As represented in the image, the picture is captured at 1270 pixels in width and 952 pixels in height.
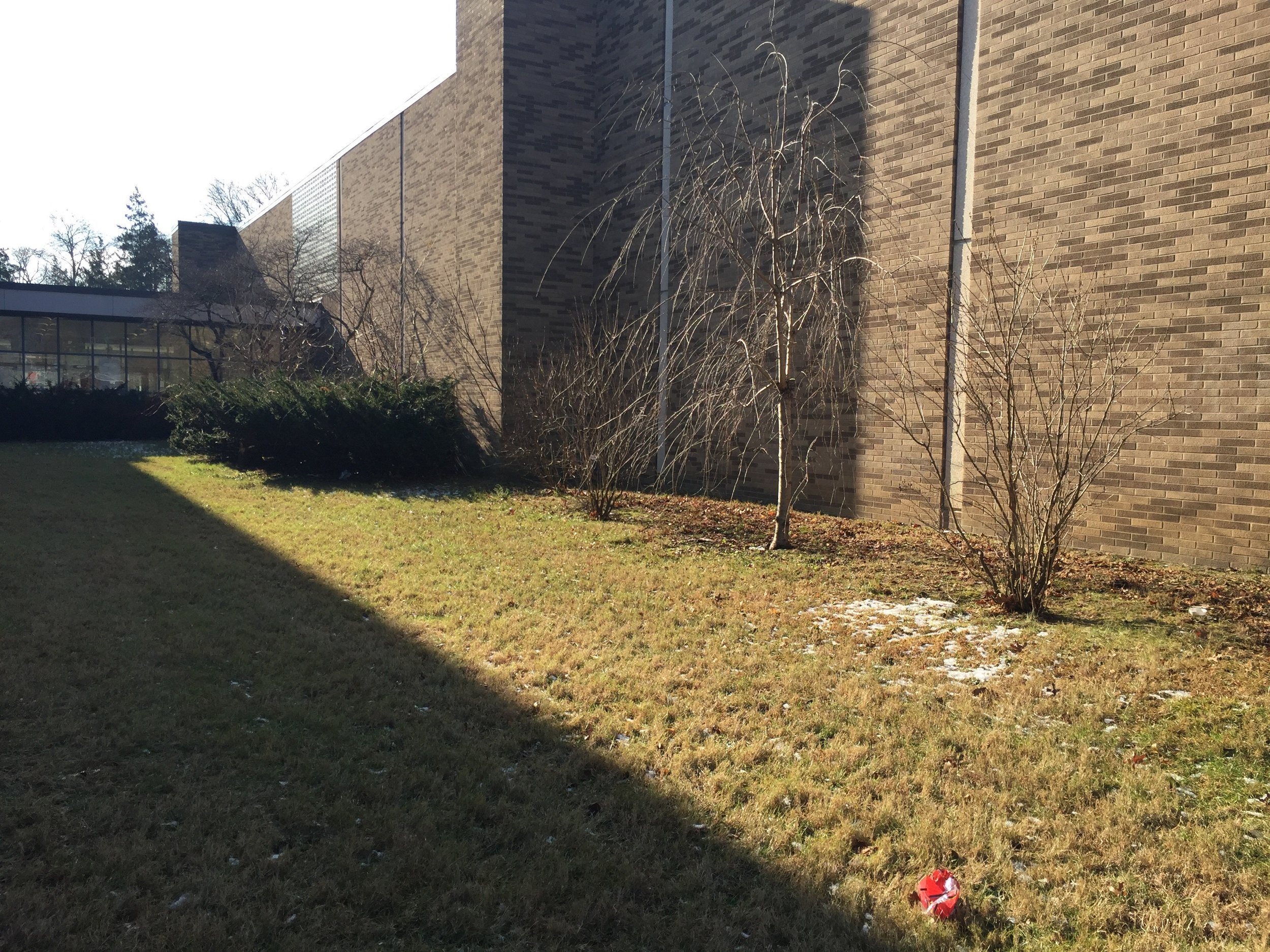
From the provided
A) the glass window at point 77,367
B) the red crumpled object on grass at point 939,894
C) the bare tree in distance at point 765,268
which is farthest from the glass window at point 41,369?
the red crumpled object on grass at point 939,894

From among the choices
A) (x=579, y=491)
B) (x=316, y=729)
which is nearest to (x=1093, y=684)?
(x=316, y=729)

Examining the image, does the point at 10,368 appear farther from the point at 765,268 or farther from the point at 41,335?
the point at 765,268

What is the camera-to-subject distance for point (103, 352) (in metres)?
29.2

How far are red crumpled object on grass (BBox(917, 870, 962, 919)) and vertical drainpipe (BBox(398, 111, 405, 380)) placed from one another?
18125 millimetres

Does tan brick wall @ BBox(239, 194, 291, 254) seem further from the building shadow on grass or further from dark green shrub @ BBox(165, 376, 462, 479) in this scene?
the building shadow on grass

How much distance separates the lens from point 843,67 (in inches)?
433

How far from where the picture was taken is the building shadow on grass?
2799mm

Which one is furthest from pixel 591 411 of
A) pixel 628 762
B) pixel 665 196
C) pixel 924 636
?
pixel 628 762

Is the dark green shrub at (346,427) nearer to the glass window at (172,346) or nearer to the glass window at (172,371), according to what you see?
the glass window at (172,371)

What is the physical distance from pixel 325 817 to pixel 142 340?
30.9m

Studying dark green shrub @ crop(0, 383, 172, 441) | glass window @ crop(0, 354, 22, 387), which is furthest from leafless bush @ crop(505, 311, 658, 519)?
glass window @ crop(0, 354, 22, 387)

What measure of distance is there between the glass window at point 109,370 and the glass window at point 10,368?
203cm

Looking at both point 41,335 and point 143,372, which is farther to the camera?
point 143,372

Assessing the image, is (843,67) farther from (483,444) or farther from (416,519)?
(483,444)
